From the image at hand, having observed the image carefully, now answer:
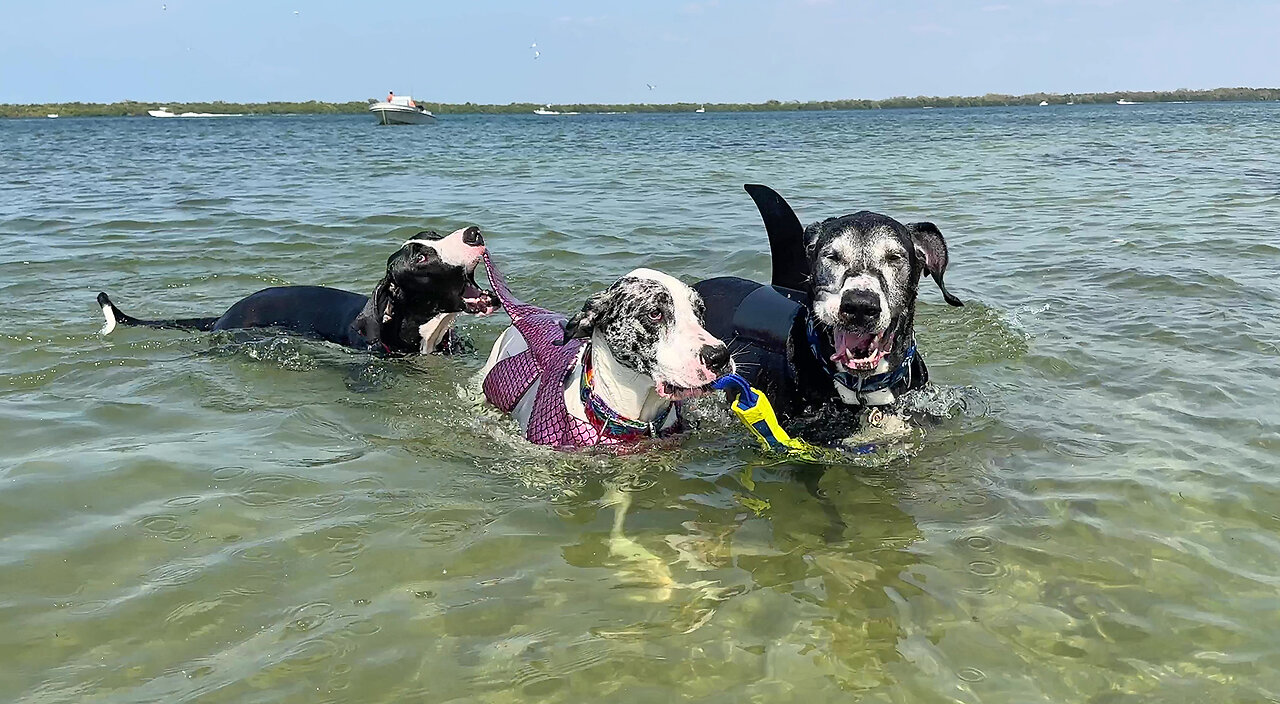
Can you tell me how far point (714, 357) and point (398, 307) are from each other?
367cm

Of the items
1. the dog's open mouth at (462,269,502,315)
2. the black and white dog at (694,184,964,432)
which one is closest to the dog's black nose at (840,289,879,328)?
the black and white dog at (694,184,964,432)

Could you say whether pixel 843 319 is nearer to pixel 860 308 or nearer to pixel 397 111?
pixel 860 308

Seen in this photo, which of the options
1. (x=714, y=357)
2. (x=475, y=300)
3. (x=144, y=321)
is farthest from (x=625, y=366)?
(x=144, y=321)

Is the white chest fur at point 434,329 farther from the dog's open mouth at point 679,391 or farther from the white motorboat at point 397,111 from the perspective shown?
the white motorboat at point 397,111

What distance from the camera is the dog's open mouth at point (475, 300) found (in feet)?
24.7

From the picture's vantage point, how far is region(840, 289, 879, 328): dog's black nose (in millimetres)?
4812

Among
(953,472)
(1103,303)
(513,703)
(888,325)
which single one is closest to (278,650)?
(513,703)

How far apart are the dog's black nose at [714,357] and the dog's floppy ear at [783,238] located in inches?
57.9

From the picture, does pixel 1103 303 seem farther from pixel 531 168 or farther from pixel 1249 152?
pixel 1249 152

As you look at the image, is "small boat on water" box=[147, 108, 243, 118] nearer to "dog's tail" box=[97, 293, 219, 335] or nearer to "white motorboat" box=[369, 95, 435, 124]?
"white motorboat" box=[369, 95, 435, 124]

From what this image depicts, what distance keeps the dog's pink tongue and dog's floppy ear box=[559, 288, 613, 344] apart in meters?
1.28

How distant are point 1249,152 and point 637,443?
27.4 meters

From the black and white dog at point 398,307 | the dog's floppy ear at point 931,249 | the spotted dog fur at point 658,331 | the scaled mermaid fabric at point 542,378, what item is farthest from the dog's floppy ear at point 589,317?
the black and white dog at point 398,307

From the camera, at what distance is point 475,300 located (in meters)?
7.52
